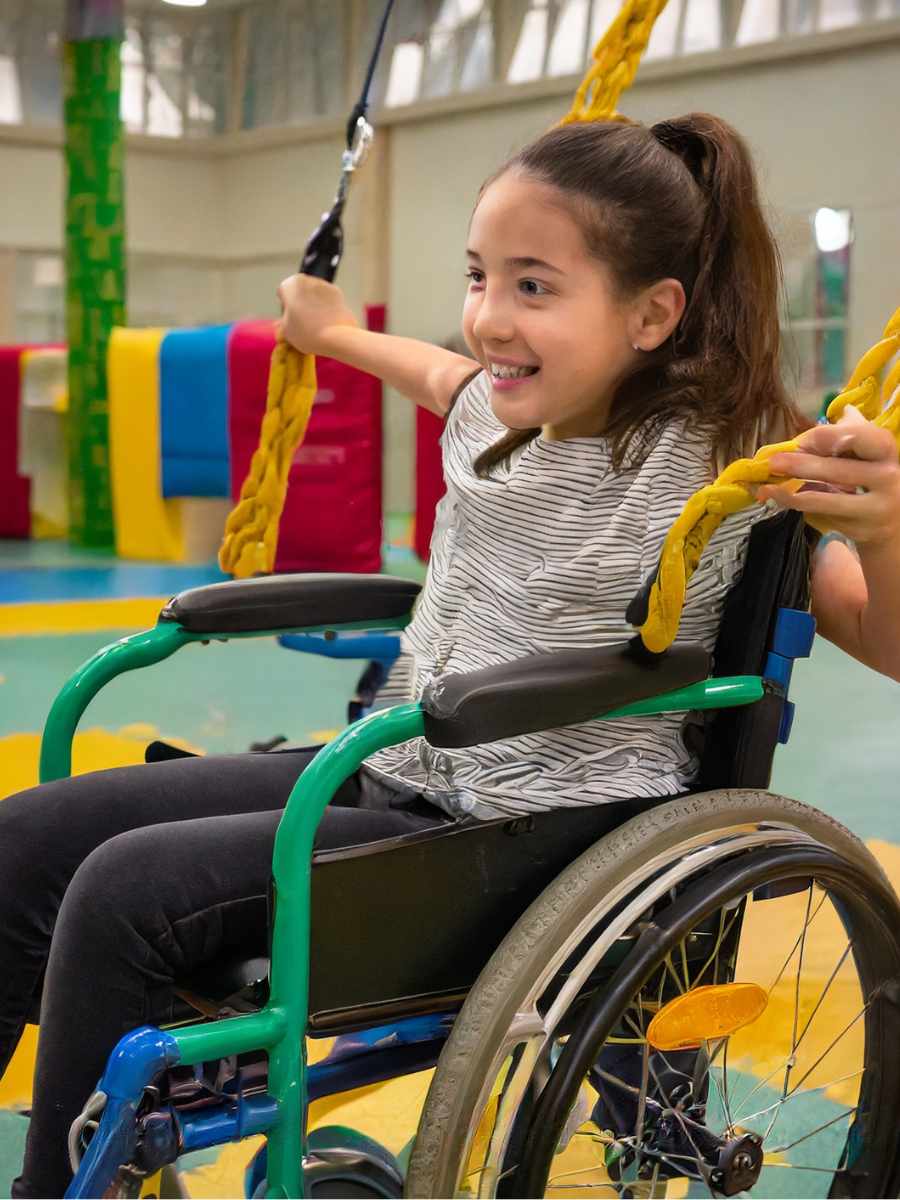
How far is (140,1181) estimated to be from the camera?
894 mm

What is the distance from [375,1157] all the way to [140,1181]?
1.17ft

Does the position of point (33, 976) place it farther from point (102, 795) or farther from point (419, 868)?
point (419, 868)

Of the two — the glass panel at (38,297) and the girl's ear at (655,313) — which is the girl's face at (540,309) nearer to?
the girl's ear at (655,313)

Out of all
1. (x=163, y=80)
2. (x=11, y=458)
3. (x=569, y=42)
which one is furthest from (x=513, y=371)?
(x=163, y=80)

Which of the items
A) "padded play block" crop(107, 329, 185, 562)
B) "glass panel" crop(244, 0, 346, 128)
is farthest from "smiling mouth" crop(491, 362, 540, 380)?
"glass panel" crop(244, 0, 346, 128)

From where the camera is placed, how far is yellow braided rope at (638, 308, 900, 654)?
0.98 m

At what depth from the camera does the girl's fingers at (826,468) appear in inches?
37.7

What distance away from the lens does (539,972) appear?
3.08 ft

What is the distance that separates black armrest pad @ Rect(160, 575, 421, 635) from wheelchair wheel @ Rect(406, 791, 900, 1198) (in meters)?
0.42

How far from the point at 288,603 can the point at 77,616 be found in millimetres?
3316

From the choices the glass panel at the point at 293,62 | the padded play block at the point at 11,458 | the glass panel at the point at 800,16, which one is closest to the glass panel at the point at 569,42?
the glass panel at the point at 800,16

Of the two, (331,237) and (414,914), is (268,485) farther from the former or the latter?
(414,914)

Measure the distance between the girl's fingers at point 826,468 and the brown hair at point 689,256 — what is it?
0.63 ft

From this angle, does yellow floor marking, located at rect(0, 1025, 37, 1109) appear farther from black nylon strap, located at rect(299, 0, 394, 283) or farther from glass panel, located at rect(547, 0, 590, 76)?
glass panel, located at rect(547, 0, 590, 76)
